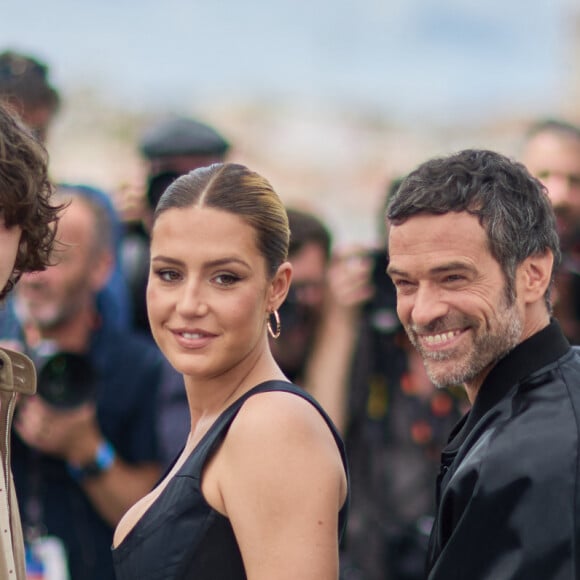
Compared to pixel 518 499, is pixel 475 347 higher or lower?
higher

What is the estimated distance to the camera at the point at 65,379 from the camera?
4.14 meters

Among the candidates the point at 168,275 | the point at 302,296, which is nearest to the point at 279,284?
the point at 168,275

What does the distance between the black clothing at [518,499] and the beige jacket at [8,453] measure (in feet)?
3.14

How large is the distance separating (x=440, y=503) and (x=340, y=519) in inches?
9.8

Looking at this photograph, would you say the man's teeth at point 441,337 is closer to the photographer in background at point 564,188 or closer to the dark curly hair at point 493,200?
the dark curly hair at point 493,200

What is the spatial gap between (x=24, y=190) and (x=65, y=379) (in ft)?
5.20

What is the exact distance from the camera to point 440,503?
8.67 ft

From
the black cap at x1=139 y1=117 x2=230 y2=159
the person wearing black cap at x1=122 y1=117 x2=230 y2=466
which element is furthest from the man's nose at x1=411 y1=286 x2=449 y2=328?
the black cap at x1=139 y1=117 x2=230 y2=159

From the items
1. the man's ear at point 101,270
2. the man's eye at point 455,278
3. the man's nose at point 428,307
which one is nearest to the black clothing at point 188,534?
the man's nose at point 428,307

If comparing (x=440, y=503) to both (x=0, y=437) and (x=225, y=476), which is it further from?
(x=0, y=437)

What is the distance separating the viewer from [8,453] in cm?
280

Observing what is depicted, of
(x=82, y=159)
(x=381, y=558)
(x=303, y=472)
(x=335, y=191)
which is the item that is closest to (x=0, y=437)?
(x=303, y=472)

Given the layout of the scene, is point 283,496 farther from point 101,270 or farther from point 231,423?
point 101,270

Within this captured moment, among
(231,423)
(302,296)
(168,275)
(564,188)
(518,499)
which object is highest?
(564,188)
